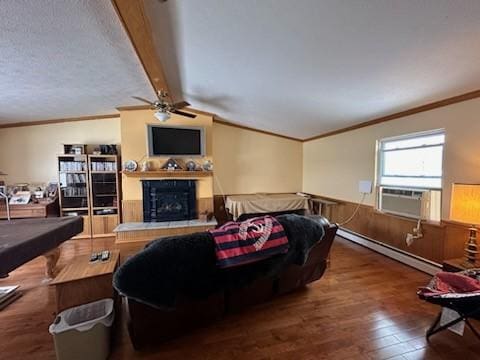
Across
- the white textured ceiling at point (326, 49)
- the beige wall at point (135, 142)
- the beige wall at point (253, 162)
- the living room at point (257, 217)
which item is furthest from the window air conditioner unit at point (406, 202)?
the beige wall at point (135, 142)

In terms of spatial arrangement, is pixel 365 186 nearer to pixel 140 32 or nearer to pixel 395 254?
pixel 395 254

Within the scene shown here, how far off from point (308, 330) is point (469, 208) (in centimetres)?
185

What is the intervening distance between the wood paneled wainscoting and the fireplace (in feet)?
10.3

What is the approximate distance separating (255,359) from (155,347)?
782 mm

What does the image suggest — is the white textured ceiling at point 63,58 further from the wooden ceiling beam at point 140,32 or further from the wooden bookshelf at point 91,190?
the wooden bookshelf at point 91,190

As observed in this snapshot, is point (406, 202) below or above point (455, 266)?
above

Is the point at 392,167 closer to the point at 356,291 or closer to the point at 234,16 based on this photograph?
the point at 356,291

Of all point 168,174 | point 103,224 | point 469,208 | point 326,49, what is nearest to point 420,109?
point 469,208

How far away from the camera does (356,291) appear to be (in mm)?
2562

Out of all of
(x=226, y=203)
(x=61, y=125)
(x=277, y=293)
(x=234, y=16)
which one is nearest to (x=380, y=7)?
(x=234, y=16)

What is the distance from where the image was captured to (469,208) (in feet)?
6.87

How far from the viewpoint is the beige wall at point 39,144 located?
185 inches

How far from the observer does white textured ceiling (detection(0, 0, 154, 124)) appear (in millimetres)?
1781

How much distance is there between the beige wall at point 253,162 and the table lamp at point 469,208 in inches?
162
